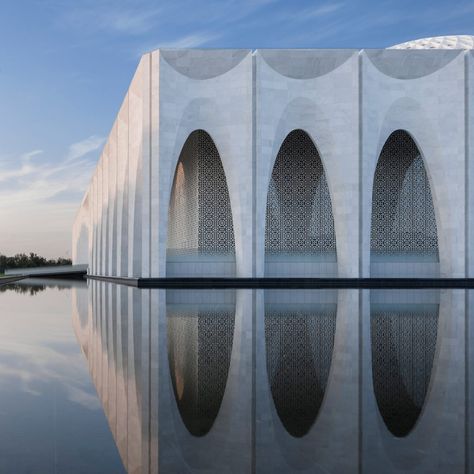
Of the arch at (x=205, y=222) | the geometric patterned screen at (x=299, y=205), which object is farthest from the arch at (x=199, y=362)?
the geometric patterned screen at (x=299, y=205)

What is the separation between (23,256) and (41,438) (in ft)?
204

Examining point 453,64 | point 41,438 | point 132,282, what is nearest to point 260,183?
point 132,282

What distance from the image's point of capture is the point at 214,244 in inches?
829

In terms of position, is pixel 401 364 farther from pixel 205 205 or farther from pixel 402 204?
pixel 402 204

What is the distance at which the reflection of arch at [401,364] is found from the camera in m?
3.48

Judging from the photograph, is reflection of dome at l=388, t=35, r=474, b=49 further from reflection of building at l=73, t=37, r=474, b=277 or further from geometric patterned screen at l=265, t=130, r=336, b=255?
geometric patterned screen at l=265, t=130, r=336, b=255

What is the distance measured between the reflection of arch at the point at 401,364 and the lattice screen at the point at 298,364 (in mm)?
423

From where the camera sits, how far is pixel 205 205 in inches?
840

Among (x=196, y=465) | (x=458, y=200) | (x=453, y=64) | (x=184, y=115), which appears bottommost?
(x=196, y=465)

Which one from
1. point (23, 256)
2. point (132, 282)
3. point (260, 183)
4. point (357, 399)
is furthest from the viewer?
point (23, 256)

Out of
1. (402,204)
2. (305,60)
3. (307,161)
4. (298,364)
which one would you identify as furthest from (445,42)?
(298,364)

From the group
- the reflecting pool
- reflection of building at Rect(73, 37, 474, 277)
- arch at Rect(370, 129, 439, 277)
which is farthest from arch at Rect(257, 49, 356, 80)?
the reflecting pool

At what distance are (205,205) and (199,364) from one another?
1654 centimetres

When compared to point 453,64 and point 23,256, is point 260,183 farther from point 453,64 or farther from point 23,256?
point 23,256
